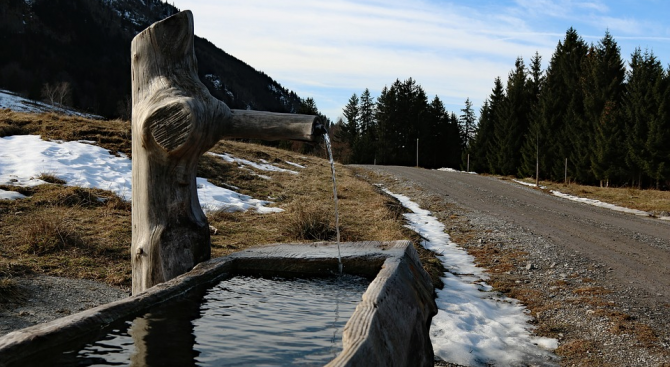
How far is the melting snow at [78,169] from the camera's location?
10.2 metres

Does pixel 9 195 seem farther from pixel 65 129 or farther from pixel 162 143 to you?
pixel 162 143

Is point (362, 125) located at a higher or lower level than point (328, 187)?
higher

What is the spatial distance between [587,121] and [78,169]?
26783 millimetres

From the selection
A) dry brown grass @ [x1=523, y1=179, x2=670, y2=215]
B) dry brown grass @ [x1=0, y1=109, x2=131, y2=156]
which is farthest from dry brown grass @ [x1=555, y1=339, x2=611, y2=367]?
dry brown grass @ [x1=523, y1=179, x2=670, y2=215]

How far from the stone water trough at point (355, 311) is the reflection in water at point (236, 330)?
0.29ft

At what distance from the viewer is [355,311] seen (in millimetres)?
2488

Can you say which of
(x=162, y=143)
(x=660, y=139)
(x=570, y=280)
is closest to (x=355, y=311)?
(x=162, y=143)

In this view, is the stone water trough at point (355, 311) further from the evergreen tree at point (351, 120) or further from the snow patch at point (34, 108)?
the evergreen tree at point (351, 120)

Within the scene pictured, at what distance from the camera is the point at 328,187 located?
1588 centimetres

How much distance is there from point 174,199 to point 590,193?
19.8m

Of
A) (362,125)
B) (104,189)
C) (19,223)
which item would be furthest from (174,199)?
(362,125)

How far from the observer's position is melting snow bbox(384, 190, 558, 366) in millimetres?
4461

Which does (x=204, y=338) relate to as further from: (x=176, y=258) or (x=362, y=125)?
(x=362, y=125)

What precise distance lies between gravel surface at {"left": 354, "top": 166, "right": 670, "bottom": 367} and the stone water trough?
1.08 meters
